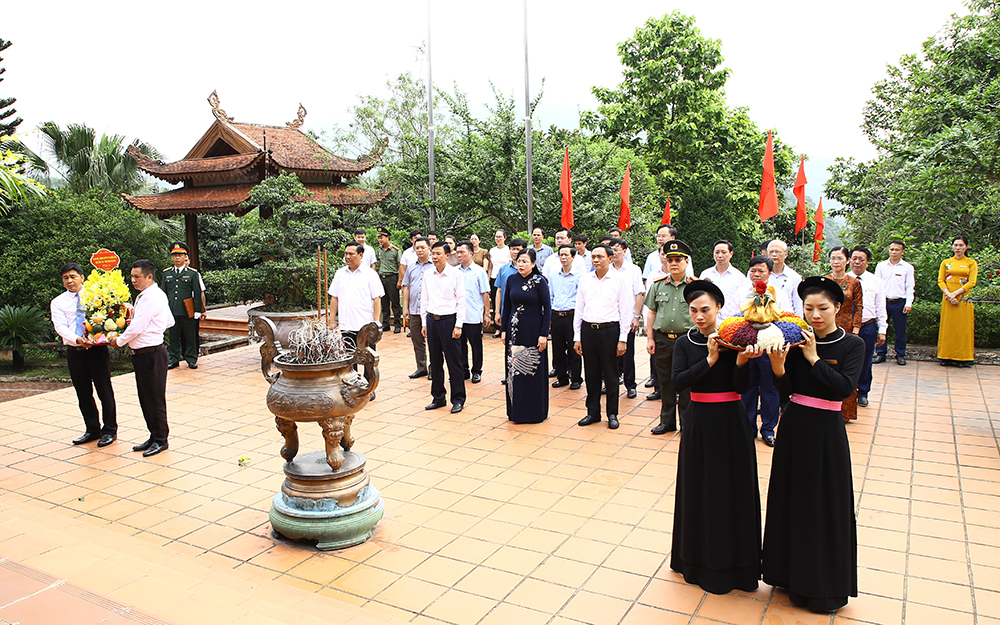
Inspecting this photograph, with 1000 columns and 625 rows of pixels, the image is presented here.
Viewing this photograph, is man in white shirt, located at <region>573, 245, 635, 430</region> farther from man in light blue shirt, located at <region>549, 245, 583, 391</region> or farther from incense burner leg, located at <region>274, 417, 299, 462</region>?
incense burner leg, located at <region>274, 417, 299, 462</region>

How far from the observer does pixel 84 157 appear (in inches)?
792

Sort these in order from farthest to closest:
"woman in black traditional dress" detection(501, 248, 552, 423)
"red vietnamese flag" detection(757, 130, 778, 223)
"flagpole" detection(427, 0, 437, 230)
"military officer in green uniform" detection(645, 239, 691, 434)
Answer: "flagpole" detection(427, 0, 437, 230)
"red vietnamese flag" detection(757, 130, 778, 223)
"woman in black traditional dress" detection(501, 248, 552, 423)
"military officer in green uniform" detection(645, 239, 691, 434)

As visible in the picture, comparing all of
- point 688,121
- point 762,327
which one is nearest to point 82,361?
point 762,327

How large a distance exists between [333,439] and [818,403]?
8.87ft

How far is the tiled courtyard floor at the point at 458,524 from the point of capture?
3.25 m

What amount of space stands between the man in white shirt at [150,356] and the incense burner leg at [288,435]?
2.14 metres

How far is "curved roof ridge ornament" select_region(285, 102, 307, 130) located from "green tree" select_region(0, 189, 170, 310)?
5.99 metres

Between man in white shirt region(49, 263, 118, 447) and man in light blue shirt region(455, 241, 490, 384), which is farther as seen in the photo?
man in light blue shirt region(455, 241, 490, 384)

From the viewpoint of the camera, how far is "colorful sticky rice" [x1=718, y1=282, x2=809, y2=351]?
10.0 ft

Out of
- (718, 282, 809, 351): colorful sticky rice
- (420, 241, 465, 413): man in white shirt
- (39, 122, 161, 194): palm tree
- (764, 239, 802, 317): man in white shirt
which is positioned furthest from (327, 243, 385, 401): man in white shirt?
(39, 122, 161, 194): palm tree

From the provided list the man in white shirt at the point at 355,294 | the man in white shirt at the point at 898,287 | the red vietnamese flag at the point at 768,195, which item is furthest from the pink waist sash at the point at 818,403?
the man in white shirt at the point at 898,287

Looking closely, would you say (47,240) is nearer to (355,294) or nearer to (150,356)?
(355,294)

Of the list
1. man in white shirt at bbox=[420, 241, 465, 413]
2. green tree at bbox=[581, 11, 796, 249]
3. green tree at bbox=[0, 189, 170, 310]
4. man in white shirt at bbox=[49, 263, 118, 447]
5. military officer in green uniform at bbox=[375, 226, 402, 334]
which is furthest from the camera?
green tree at bbox=[581, 11, 796, 249]

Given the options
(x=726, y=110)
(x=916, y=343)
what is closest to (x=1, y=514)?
(x=916, y=343)
